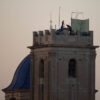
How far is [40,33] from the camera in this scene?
73.6 meters

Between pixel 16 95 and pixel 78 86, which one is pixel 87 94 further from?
pixel 16 95

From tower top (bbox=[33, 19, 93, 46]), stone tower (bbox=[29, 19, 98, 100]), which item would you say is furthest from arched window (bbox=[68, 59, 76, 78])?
tower top (bbox=[33, 19, 93, 46])

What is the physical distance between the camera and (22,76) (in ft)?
277

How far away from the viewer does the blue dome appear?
3275 inches

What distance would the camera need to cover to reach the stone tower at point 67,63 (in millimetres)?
70375

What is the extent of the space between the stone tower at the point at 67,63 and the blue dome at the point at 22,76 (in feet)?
33.0

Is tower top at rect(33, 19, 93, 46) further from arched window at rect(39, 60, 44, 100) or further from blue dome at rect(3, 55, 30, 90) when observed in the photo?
blue dome at rect(3, 55, 30, 90)

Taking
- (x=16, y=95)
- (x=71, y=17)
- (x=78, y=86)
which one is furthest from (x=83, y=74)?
(x=16, y=95)

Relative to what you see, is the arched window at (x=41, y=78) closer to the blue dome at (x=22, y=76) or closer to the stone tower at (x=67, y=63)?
the stone tower at (x=67, y=63)

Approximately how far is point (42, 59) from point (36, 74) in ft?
8.58

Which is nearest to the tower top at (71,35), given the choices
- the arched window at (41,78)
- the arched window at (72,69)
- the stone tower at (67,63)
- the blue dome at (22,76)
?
the stone tower at (67,63)

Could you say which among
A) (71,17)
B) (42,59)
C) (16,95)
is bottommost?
(16,95)

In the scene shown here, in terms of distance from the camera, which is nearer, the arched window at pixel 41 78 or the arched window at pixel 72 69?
the arched window at pixel 72 69

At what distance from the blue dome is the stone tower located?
10.1 m
